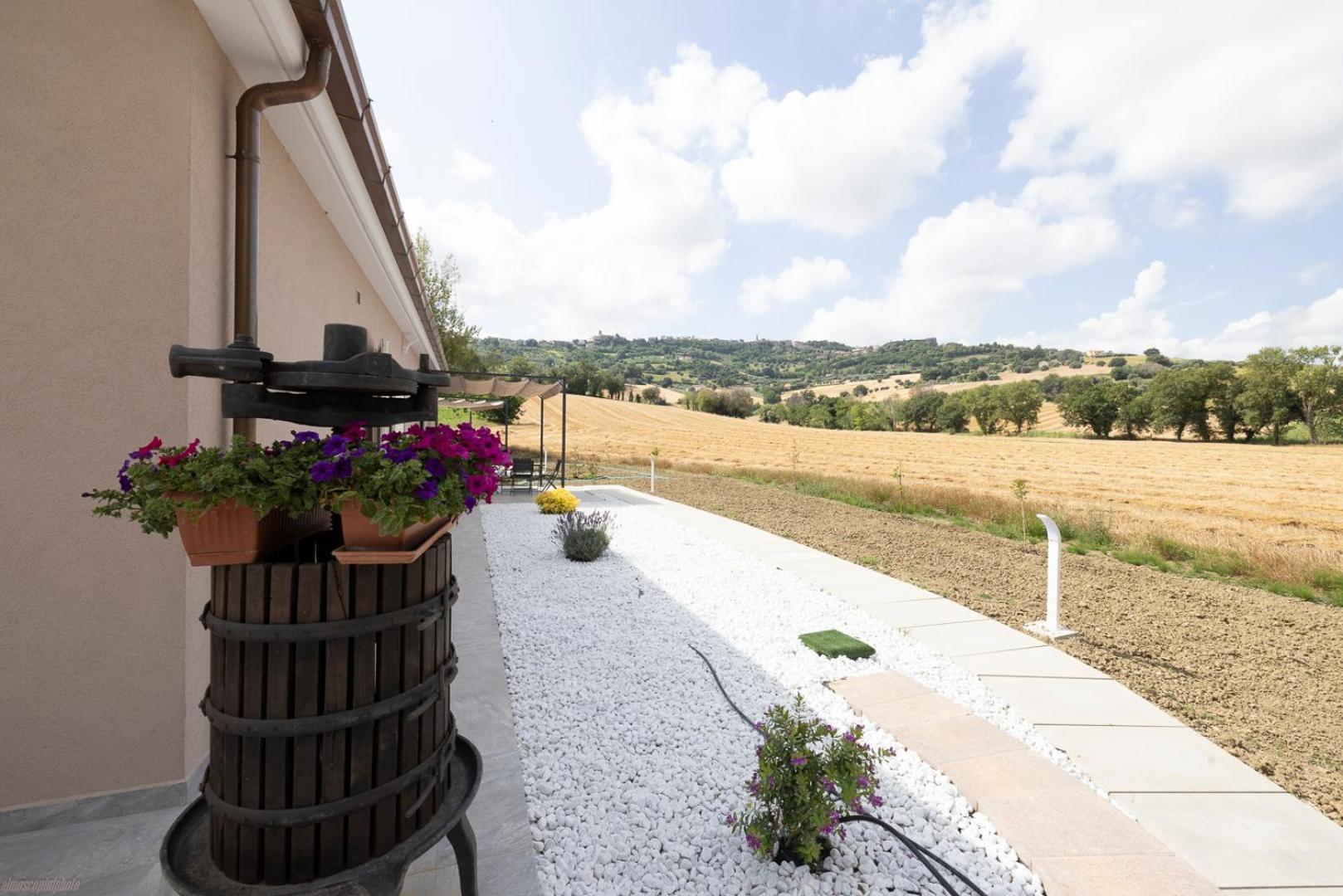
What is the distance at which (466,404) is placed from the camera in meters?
17.5

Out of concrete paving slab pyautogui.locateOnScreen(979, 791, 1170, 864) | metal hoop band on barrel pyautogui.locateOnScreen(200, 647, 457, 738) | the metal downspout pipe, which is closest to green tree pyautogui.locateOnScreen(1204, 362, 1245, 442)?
concrete paving slab pyautogui.locateOnScreen(979, 791, 1170, 864)

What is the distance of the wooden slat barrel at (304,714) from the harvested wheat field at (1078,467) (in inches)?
382

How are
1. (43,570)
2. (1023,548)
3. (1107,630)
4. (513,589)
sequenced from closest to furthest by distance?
(43,570)
(1107,630)
(513,589)
(1023,548)

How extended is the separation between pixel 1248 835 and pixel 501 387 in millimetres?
11501

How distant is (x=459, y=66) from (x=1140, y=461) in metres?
39.1

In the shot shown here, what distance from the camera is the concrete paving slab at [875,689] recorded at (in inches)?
132

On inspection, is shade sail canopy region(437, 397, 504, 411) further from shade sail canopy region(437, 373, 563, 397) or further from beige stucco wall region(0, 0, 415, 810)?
beige stucco wall region(0, 0, 415, 810)

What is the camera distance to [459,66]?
5.15 m

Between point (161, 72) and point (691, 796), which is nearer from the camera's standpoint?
point (161, 72)

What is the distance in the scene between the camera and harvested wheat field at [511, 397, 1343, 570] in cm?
1202

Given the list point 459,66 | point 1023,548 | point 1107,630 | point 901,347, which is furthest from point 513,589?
point 901,347

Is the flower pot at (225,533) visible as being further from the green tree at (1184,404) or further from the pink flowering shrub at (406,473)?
Result: the green tree at (1184,404)

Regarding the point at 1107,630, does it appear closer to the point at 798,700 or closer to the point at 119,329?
the point at 798,700

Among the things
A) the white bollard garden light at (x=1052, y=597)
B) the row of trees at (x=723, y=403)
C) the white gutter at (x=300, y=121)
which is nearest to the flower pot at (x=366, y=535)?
the white gutter at (x=300, y=121)
